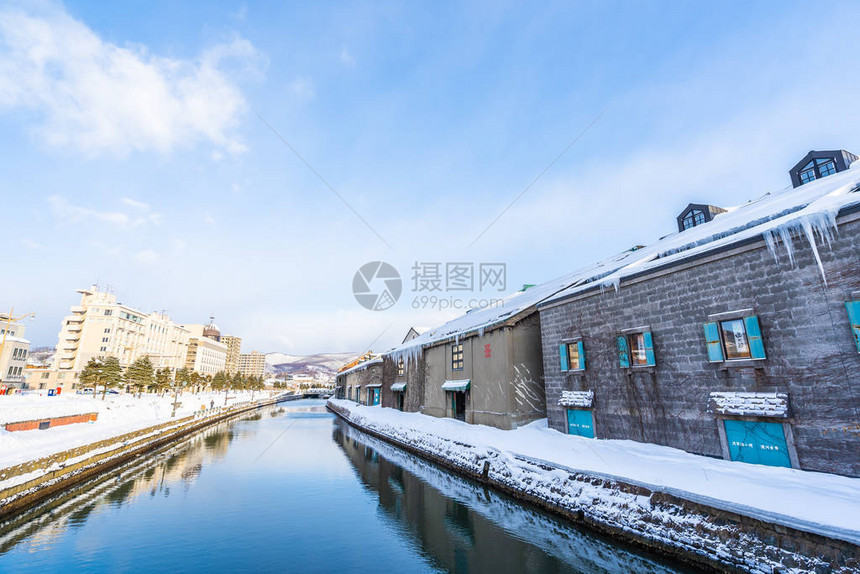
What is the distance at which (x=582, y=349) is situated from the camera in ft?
52.5

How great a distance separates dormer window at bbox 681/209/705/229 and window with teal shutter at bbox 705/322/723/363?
19607 mm

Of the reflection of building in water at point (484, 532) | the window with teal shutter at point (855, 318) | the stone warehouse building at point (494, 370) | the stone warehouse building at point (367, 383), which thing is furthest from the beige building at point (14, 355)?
the window with teal shutter at point (855, 318)

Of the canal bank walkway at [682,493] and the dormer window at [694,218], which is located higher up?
the dormer window at [694,218]

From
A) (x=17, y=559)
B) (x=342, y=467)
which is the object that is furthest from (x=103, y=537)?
(x=342, y=467)

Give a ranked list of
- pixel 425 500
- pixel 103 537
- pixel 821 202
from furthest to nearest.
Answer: pixel 425 500 → pixel 103 537 → pixel 821 202

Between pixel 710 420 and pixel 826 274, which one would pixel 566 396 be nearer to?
pixel 710 420

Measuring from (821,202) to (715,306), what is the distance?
3616mm

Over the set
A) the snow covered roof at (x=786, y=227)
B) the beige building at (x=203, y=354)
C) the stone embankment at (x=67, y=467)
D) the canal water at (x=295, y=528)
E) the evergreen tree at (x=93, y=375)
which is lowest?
the canal water at (x=295, y=528)

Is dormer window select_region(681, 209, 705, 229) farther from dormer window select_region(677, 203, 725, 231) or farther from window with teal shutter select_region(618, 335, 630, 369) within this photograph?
window with teal shutter select_region(618, 335, 630, 369)

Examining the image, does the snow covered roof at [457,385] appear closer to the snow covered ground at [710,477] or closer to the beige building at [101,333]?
the snow covered ground at [710,477]

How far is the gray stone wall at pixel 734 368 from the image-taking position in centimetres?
909

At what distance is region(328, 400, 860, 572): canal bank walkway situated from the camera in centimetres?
712

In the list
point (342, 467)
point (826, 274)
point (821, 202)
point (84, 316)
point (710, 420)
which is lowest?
point (342, 467)

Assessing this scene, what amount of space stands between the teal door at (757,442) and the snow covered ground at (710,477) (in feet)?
1.10
